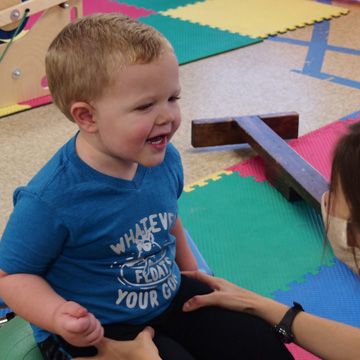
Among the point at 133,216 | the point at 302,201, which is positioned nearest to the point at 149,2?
the point at 302,201

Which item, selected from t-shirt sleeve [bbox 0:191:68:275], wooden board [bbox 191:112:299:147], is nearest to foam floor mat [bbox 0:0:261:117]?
wooden board [bbox 191:112:299:147]

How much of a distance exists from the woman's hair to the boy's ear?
320mm

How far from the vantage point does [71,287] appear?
882 mm

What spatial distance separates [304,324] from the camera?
99 cm

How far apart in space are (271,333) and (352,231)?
24cm

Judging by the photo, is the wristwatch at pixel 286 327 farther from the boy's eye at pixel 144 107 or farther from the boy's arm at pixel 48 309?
the boy's eye at pixel 144 107

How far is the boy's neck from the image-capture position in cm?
87

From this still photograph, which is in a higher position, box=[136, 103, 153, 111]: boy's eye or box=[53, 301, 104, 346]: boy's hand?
box=[136, 103, 153, 111]: boy's eye

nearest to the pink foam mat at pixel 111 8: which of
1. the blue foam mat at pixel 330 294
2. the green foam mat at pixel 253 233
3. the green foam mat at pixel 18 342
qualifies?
the green foam mat at pixel 253 233

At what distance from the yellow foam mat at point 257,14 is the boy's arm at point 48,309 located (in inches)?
96.3

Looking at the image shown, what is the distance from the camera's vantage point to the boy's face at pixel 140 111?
801 mm

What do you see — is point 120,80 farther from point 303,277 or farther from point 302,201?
point 302,201

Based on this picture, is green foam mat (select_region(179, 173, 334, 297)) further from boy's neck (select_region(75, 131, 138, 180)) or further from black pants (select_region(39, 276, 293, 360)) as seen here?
boy's neck (select_region(75, 131, 138, 180))

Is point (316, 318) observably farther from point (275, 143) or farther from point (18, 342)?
point (275, 143)
